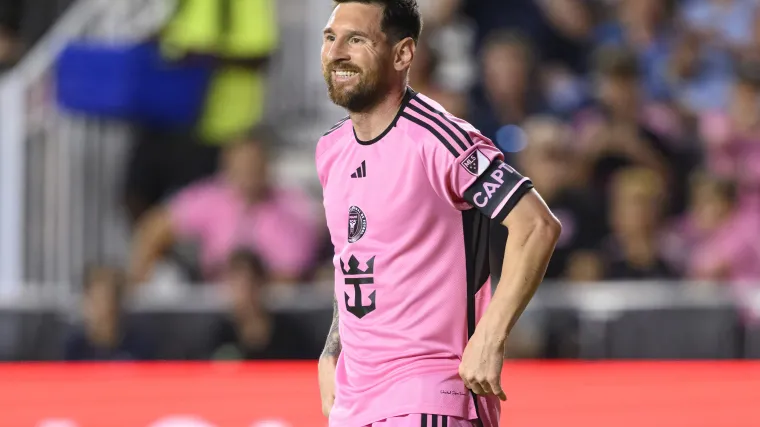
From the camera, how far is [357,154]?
318 cm

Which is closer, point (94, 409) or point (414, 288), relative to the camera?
point (414, 288)

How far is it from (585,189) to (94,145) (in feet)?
10.6

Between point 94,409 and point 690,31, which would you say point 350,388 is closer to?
point 94,409

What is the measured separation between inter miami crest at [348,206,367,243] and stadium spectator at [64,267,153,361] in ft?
14.8

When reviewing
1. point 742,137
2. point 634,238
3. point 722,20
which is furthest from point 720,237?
point 722,20

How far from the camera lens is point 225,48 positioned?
29.3 feet

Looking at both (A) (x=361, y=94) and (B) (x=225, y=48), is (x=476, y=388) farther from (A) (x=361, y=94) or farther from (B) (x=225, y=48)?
(B) (x=225, y=48)

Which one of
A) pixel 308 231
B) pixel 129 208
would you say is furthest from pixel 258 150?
pixel 129 208

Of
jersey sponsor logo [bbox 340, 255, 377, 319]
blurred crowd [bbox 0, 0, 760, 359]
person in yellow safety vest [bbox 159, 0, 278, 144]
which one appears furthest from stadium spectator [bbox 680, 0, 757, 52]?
jersey sponsor logo [bbox 340, 255, 377, 319]

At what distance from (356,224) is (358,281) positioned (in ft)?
0.44

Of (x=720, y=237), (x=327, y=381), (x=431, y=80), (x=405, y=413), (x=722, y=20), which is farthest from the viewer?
(x=722, y=20)

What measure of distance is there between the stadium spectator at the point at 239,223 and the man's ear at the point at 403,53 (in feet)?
16.6

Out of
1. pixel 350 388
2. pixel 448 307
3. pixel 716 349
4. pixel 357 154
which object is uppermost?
pixel 357 154

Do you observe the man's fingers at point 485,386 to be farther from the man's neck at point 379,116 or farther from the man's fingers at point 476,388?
the man's neck at point 379,116
